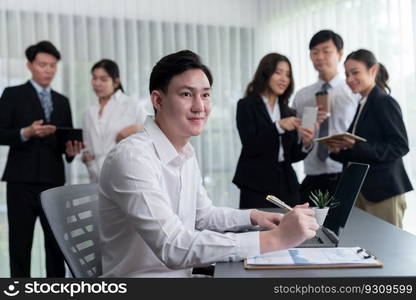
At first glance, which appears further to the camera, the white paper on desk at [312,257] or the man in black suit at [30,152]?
the man in black suit at [30,152]

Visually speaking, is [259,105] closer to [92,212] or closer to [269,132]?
[269,132]

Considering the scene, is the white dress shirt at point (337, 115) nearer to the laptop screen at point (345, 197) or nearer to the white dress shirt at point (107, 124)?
the white dress shirt at point (107, 124)

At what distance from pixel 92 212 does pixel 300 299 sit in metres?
0.95

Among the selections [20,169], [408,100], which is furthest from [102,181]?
[408,100]

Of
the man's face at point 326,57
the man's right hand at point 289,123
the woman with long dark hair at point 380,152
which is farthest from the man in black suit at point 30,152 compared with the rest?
the woman with long dark hair at point 380,152

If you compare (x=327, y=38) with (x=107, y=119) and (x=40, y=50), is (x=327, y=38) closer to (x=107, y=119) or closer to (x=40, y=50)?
(x=107, y=119)

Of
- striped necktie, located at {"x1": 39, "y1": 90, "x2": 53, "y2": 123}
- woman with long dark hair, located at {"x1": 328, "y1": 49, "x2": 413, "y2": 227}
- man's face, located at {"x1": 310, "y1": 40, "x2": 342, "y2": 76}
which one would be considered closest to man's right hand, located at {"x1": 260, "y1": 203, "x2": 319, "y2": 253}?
woman with long dark hair, located at {"x1": 328, "y1": 49, "x2": 413, "y2": 227}

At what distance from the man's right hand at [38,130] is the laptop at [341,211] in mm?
2088

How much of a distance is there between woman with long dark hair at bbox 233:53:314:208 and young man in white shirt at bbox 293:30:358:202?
0.22m

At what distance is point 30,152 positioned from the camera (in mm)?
3445

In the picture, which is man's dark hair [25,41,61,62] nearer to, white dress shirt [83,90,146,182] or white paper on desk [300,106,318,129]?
white dress shirt [83,90,146,182]

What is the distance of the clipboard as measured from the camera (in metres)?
1.40

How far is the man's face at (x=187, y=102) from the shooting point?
1.67 m

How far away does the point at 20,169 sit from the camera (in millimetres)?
3424
